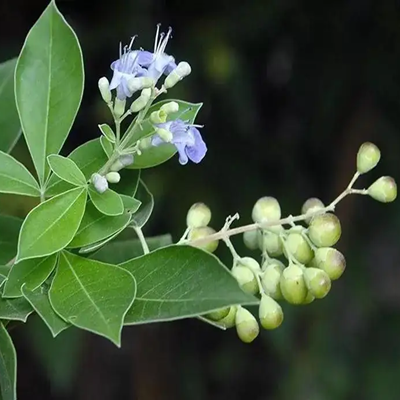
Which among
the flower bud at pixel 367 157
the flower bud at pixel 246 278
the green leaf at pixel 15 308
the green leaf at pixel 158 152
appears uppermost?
the flower bud at pixel 367 157

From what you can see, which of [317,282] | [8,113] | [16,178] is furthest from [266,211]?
[8,113]

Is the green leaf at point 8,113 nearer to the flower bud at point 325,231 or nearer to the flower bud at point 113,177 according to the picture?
the flower bud at point 113,177

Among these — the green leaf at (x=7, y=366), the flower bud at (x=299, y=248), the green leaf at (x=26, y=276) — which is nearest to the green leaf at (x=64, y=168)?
the green leaf at (x=26, y=276)

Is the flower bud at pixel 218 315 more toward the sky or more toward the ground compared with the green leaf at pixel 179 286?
more toward the ground

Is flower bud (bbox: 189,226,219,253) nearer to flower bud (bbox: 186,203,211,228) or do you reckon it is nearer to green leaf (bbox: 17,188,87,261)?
flower bud (bbox: 186,203,211,228)

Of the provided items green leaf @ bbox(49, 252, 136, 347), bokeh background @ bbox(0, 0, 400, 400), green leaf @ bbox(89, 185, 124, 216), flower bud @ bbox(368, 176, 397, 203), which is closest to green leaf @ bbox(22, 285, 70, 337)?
green leaf @ bbox(49, 252, 136, 347)

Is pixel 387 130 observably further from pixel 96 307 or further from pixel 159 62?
pixel 96 307

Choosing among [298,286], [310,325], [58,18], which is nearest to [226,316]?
[298,286]
